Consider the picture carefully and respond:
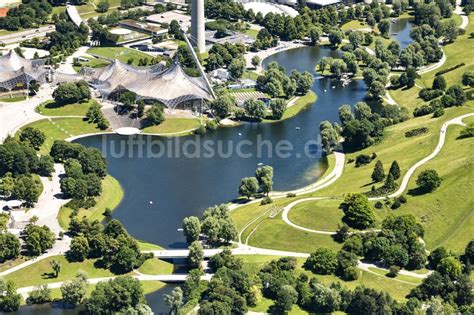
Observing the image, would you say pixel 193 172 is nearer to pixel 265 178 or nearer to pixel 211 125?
pixel 265 178

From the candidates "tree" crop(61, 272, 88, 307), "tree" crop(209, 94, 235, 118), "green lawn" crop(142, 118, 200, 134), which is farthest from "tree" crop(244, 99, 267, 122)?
"tree" crop(61, 272, 88, 307)

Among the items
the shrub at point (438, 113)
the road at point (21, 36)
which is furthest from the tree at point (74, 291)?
the road at point (21, 36)

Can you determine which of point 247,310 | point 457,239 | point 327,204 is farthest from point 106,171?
point 457,239

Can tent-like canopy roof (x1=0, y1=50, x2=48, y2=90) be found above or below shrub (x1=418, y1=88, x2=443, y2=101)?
above

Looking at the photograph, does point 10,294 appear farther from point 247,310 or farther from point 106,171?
point 106,171

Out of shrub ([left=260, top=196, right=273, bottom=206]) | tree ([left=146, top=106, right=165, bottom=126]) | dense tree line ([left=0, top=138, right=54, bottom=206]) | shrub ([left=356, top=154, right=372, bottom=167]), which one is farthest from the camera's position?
tree ([left=146, top=106, right=165, bottom=126])

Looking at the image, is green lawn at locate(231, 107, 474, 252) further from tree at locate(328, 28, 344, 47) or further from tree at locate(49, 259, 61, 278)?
tree at locate(328, 28, 344, 47)
